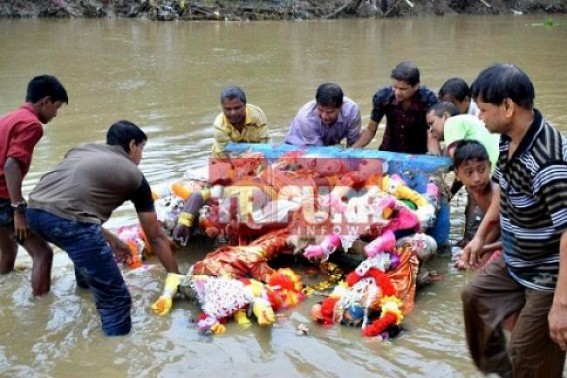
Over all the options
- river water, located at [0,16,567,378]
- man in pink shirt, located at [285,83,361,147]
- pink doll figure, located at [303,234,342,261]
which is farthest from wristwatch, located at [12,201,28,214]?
man in pink shirt, located at [285,83,361,147]

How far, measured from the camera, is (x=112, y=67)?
48.4ft

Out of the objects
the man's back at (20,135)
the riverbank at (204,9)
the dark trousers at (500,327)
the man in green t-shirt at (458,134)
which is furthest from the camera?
the riverbank at (204,9)

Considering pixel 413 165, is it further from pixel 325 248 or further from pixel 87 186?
pixel 87 186

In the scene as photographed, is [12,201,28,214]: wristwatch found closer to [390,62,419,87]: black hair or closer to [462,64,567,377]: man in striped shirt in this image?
[462,64,567,377]: man in striped shirt

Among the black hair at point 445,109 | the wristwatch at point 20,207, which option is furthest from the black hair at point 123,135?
the black hair at point 445,109

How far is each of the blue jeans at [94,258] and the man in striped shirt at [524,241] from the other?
215 cm

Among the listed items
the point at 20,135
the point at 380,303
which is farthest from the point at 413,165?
the point at 20,135

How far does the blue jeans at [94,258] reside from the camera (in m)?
3.90

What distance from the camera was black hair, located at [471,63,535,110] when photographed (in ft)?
8.21

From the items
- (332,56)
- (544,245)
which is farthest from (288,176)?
(332,56)

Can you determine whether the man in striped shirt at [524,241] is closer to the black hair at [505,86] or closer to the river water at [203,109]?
the black hair at [505,86]

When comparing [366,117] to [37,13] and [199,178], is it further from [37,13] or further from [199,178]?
[37,13]

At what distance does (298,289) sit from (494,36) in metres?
19.8

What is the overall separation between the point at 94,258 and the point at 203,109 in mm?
6962
